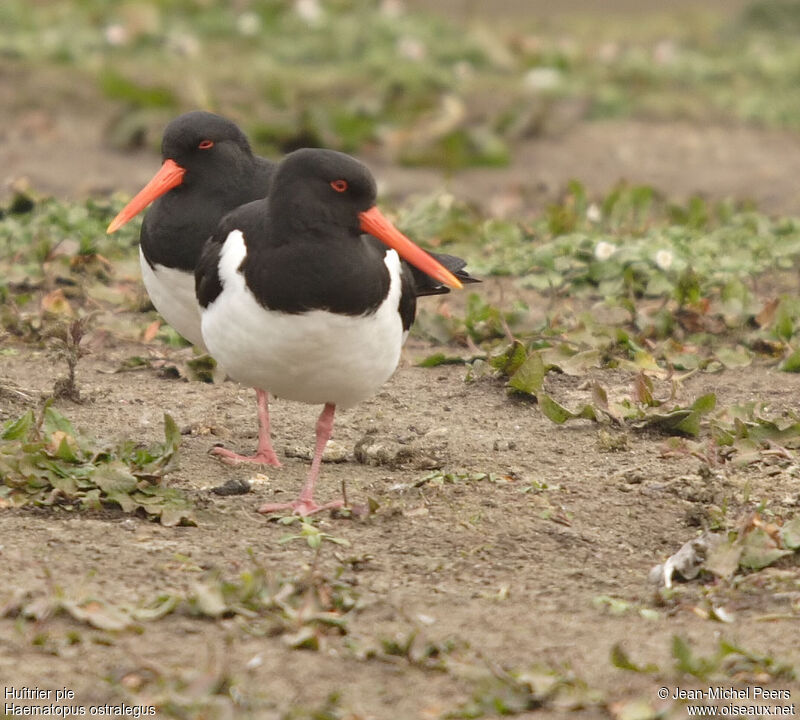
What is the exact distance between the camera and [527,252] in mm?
7637

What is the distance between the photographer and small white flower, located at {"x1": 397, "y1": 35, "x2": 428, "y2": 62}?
41.8 feet

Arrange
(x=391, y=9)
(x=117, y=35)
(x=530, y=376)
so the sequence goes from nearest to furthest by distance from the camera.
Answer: (x=530, y=376), (x=117, y=35), (x=391, y=9)

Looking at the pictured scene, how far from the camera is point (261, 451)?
5.31 metres

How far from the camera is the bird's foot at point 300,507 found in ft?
15.2

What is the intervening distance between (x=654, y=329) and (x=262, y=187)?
213cm

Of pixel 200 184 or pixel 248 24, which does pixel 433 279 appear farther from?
pixel 248 24

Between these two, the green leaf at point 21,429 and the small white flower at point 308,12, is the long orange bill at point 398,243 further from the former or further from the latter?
the small white flower at point 308,12

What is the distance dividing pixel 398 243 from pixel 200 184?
1.13 m

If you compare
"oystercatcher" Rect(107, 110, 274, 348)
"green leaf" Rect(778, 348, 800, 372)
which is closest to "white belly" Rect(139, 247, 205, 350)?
"oystercatcher" Rect(107, 110, 274, 348)

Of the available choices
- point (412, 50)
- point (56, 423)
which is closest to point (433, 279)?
point (56, 423)

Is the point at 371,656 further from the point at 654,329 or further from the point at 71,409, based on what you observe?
the point at 654,329

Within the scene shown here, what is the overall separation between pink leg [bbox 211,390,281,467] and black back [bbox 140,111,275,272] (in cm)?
63

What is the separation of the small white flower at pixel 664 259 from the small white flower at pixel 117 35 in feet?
23.1

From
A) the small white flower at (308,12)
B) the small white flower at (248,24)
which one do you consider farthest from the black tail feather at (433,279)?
the small white flower at (308,12)
